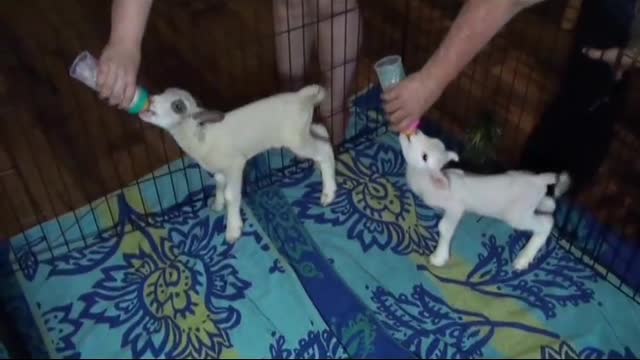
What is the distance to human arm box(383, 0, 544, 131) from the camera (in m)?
0.87

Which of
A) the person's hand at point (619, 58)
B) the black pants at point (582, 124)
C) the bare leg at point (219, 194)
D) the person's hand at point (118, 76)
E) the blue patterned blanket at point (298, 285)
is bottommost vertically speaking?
the blue patterned blanket at point (298, 285)

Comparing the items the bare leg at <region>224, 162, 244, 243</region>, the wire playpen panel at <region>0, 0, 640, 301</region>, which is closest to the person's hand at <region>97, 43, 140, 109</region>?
the bare leg at <region>224, 162, 244, 243</region>

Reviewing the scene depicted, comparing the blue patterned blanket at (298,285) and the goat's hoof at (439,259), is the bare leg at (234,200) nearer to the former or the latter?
the blue patterned blanket at (298,285)

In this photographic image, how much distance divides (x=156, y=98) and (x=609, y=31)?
2.28ft

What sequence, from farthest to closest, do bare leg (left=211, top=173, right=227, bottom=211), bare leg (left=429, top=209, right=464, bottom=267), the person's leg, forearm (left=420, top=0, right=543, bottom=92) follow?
the person's leg, bare leg (left=211, top=173, right=227, bottom=211), bare leg (left=429, top=209, right=464, bottom=267), forearm (left=420, top=0, right=543, bottom=92)

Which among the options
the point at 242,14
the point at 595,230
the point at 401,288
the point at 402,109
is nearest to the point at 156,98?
the point at 402,109

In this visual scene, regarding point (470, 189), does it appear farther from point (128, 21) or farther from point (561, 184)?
point (128, 21)

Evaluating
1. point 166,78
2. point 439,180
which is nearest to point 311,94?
point 439,180

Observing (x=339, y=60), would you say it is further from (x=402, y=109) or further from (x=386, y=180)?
(x=402, y=109)

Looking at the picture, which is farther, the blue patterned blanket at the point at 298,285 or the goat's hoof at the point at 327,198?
the goat's hoof at the point at 327,198

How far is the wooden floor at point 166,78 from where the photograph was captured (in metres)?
1.27

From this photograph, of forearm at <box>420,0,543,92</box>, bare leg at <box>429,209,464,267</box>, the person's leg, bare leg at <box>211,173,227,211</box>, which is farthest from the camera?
the person's leg

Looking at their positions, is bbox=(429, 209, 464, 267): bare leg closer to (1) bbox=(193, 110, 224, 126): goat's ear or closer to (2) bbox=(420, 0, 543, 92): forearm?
(2) bbox=(420, 0, 543, 92): forearm

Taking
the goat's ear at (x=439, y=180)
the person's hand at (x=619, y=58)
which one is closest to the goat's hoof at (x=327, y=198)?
the goat's ear at (x=439, y=180)
